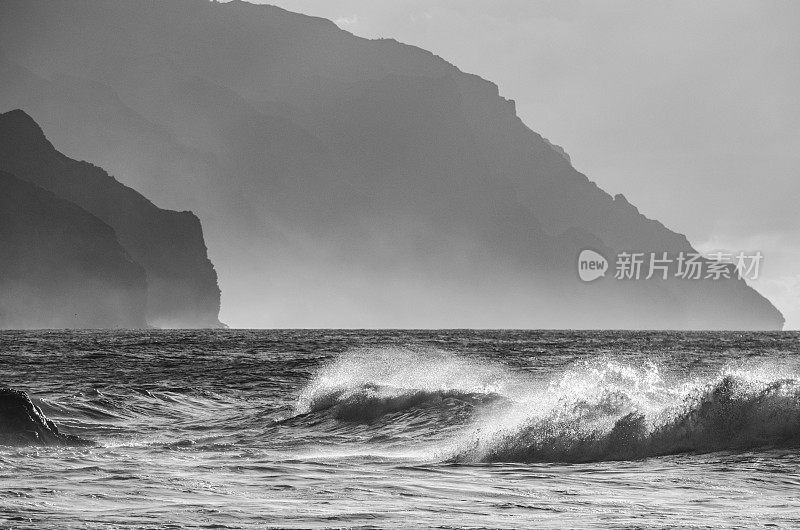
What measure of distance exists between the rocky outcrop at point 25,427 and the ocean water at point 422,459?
0.67 meters

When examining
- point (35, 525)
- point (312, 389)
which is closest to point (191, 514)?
point (35, 525)

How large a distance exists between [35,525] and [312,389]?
17.7m

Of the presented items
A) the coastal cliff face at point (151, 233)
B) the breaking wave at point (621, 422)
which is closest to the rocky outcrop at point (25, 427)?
the breaking wave at point (621, 422)

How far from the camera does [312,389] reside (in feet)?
86.1

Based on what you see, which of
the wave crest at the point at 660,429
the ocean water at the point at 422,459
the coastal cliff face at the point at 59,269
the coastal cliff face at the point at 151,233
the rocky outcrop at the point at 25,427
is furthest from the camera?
the coastal cliff face at the point at 151,233

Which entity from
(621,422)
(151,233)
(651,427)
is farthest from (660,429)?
(151,233)

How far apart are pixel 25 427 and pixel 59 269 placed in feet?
401

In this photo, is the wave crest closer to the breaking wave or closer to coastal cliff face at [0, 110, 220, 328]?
the breaking wave

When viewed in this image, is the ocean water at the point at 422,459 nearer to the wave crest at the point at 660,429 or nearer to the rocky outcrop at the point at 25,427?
the wave crest at the point at 660,429

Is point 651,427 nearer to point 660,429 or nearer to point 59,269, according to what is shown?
point 660,429

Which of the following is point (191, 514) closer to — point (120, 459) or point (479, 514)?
point (479, 514)

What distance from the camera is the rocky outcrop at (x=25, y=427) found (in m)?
16.5

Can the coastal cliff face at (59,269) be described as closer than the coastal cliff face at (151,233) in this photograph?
Yes

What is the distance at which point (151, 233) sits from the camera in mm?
149250
